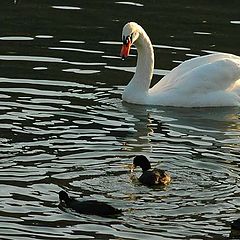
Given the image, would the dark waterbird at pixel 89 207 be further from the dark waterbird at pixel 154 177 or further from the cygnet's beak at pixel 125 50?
the cygnet's beak at pixel 125 50

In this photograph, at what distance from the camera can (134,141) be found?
16.1 meters

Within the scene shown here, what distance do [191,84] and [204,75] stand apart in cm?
23

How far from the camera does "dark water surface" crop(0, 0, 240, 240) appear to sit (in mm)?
12484

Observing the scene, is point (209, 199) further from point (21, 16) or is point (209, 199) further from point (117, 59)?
Answer: point (21, 16)

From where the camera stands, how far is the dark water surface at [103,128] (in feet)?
41.0

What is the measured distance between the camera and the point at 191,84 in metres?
18.7

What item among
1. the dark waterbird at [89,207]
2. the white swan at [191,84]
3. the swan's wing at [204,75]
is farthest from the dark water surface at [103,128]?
the swan's wing at [204,75]

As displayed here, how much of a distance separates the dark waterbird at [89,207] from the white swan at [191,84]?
613 cm

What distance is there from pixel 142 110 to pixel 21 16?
651cm

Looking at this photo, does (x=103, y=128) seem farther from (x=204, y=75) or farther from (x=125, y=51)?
(x=204, y=75)

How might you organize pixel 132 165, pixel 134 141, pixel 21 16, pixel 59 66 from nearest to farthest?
1. pixel 132 165
2. pixel 134 141
3. pixel 59 66
4. pixel 21 16

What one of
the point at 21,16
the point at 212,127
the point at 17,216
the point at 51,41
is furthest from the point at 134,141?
the point at 21,16

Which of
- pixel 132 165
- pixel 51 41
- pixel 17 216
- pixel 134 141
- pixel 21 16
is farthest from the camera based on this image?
pixel 21 16

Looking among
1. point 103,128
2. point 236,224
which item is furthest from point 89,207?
point 103,128
